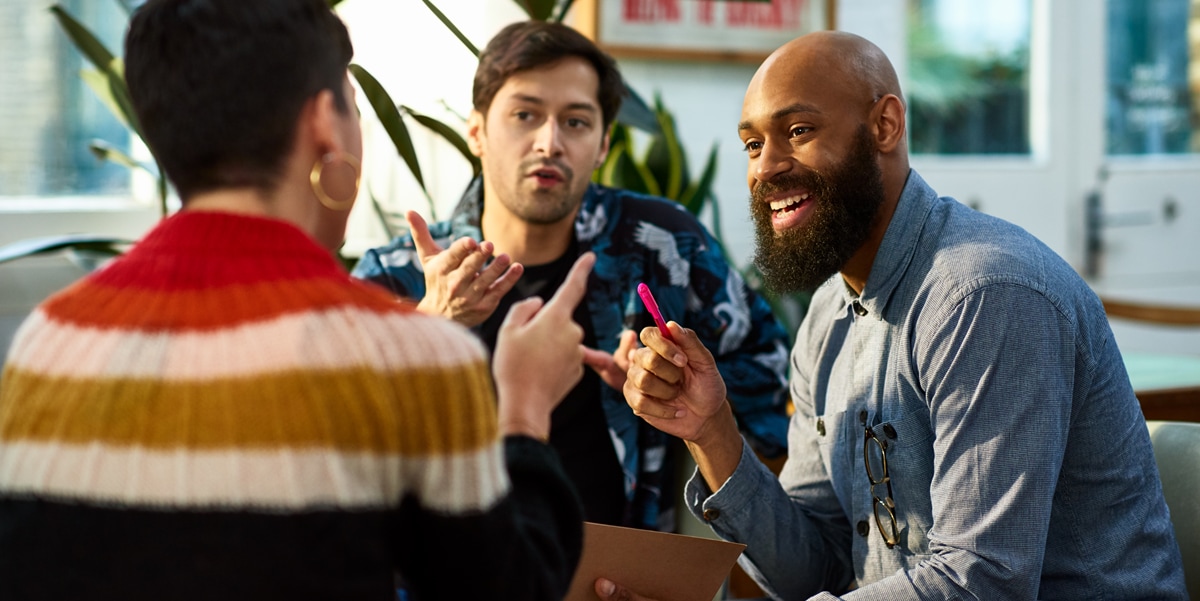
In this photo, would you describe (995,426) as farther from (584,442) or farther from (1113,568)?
(584,442)

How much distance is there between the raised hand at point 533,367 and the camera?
77 centimetres

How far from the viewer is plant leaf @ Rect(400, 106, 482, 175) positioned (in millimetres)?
2053

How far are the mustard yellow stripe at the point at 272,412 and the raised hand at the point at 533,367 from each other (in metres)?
0.08

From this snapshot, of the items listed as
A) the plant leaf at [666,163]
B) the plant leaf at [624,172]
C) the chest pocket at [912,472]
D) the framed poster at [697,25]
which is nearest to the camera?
the chest pocket at [912,472]

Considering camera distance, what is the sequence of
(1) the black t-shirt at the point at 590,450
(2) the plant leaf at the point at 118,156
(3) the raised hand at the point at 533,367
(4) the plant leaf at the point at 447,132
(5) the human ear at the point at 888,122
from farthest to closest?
(2) the plant leaf at the point at 118,156 → (4) the plant leaf at the point at 447,132 → (1) the black t-shirt at the point at 590,450 → (5) the human ear at the point at 888,122 → (3) the raised hand at the point at 533,367

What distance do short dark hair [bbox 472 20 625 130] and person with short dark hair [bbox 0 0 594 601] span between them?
4.28 feet

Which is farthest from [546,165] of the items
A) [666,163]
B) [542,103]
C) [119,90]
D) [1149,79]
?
[1149,79]

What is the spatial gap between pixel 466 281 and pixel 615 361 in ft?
0.72

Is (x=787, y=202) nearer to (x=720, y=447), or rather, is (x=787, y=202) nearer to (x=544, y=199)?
(x=720, y=447)

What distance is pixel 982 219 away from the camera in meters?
1.24

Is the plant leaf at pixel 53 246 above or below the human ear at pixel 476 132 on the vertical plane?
below

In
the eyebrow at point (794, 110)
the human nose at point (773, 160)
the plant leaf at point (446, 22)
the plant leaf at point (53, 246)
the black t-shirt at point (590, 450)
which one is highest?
the plant leaf at point (446, 22)

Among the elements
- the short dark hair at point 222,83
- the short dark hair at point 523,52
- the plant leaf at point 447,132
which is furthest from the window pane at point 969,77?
the short dark hair at point 222,83

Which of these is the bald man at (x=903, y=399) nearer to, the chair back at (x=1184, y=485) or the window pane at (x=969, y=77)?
the chair back at (x=1184, y=485)
